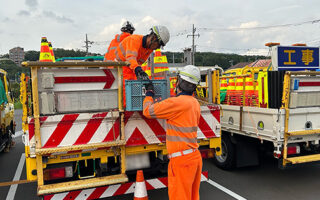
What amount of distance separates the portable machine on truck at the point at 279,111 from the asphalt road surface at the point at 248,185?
13.3 inches

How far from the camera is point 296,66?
16.6 ft

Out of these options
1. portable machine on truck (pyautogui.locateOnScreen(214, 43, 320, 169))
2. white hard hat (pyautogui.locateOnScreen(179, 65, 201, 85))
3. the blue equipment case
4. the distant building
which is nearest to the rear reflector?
the blue equipment case

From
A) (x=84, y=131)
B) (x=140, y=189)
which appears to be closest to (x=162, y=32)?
(x=84, y=131)

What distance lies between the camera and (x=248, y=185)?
5.06 m

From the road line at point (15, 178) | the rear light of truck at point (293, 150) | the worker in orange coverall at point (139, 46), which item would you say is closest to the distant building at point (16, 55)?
the worker in orange coverall at point (139, 46)

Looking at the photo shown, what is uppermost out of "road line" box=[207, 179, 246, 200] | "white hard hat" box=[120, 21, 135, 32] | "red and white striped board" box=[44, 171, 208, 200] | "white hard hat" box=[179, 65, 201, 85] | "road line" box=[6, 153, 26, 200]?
"white hard hat" box=[120, 21, 135, 32]

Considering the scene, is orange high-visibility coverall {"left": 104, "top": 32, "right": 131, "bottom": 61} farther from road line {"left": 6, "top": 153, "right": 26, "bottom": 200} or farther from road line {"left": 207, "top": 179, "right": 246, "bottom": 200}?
road line {"left": 6, "top": 153, "right": 26, "bottom": 200}

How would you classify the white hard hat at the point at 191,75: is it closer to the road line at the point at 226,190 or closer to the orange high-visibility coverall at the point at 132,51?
the orange high-visibility coverall at the point at 132,51

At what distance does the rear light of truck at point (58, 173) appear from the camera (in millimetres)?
3186

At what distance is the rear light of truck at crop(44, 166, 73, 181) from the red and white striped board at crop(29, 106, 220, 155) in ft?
0.98

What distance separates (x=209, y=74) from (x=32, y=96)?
2.41 meters

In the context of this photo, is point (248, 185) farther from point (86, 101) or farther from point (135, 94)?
point (86, 101)

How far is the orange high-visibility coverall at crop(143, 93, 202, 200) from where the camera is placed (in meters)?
2.88

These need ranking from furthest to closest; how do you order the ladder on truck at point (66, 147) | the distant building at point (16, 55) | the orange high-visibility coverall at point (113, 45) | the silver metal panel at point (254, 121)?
the distant building at point (16, 55) → the orange high-visibility coverall at point (113, 45) → the silver metal panel at point (254, 121) → the ladder on truck at point (66, 147)
